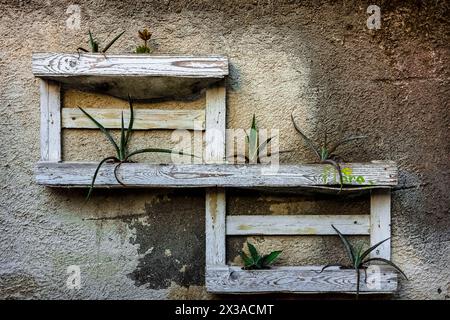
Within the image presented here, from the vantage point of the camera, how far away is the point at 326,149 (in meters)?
2.27

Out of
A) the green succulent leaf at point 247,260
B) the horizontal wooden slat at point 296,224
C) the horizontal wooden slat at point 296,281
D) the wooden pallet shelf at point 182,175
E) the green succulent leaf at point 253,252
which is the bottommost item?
the horizontal wooden slat at point 296,281

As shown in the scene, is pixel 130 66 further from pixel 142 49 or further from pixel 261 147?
pixel 261 147

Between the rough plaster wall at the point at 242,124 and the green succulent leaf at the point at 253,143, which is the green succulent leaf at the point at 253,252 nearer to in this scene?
the rough plaster wall at the point at 242,124

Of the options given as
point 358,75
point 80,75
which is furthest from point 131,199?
point 358,75

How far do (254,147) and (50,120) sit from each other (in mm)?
936

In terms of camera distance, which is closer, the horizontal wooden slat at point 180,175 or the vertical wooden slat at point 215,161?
the horizontal wooden slat at point 180,175

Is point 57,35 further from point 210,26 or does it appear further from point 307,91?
point 307,91

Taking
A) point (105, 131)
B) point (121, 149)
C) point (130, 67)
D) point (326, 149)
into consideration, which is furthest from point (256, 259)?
point (130, 67)

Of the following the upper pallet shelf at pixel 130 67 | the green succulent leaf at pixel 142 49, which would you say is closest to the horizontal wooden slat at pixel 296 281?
the upper pallet shelf at pixel 130 67

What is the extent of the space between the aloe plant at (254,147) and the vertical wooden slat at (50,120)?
0.81 m

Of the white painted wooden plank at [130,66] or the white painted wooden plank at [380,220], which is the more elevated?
the white painted wooden plank at [130,66]

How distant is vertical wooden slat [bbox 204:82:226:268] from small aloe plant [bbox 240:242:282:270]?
0.37 ft

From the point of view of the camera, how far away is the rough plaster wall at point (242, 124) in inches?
90.4

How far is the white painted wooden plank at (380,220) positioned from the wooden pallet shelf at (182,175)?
0.28m
